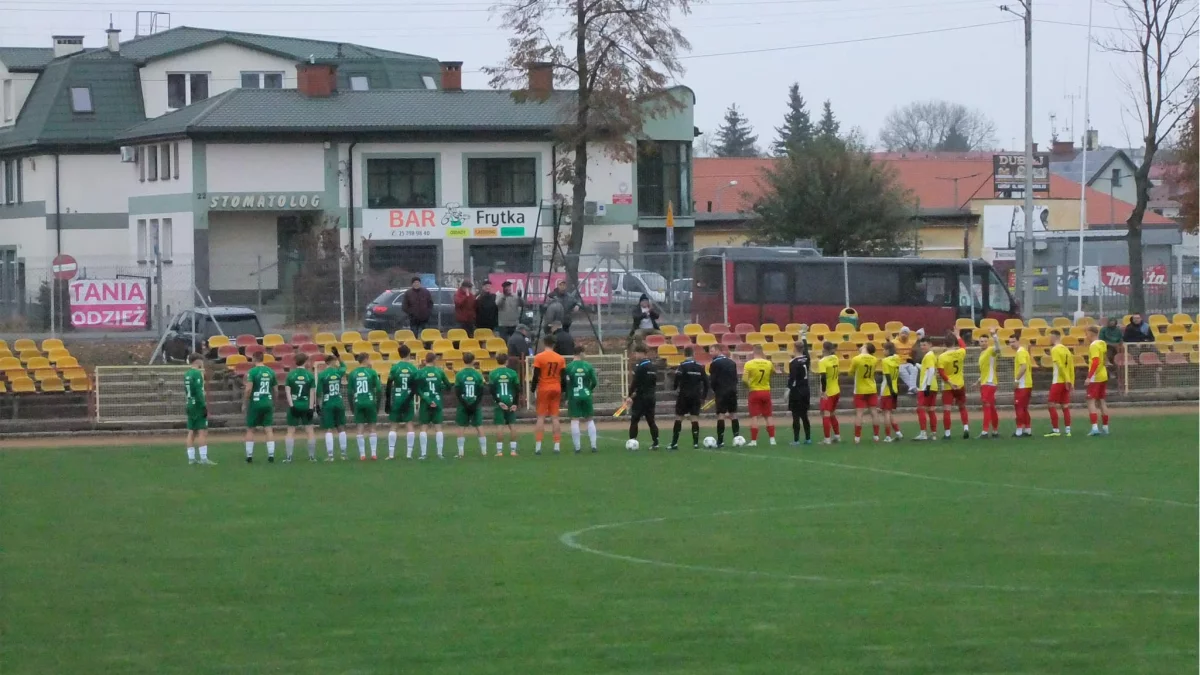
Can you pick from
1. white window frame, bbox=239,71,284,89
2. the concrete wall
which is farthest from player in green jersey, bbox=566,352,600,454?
white window frame, bbox=239,71,284,89

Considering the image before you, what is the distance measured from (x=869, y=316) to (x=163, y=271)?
16.2m

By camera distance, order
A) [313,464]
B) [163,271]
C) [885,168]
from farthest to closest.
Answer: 1. [885,168]
2. [163,271]
3. [313,464]

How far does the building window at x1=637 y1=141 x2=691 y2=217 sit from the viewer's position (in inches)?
2213

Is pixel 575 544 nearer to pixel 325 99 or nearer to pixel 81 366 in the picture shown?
pixel 81 366

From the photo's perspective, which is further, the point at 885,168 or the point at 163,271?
the point at 885,168

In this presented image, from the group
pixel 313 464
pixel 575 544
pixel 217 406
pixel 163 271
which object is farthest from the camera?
pixel 163 271

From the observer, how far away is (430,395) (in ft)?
74.7

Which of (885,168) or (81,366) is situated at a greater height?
(885,168)

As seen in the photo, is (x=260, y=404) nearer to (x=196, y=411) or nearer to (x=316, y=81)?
(x=196, y=411)

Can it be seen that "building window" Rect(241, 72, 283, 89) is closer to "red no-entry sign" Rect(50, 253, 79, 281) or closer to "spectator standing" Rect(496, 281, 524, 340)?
"red no-entry sign" Rect(50, 253, 79, 281)

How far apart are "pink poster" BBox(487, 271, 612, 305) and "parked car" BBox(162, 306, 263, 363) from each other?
18.5ft

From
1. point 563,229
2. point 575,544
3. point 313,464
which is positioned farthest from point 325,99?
point 575,544

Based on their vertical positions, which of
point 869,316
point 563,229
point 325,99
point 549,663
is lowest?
point 549,663

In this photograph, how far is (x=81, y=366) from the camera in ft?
95.2
